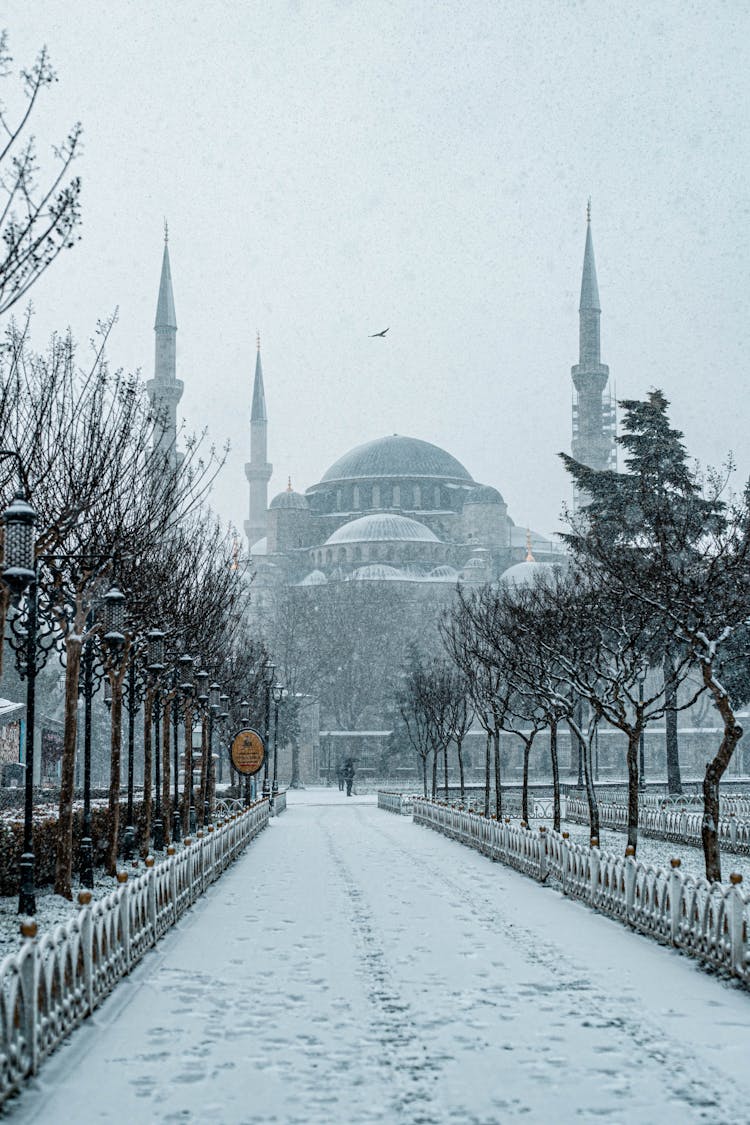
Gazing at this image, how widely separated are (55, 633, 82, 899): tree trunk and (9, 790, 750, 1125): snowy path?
1.79 m

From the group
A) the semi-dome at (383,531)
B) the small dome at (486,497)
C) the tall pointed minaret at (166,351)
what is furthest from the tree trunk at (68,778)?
the small dome at (486,497)

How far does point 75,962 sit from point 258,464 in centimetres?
11432

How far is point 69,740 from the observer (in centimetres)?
1447

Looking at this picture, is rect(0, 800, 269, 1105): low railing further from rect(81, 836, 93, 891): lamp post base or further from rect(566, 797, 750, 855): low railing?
rect(566, 797, 750, 855): low railing

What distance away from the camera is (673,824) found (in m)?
26.6

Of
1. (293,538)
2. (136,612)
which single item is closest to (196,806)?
(136,612)

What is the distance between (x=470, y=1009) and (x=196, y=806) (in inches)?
822

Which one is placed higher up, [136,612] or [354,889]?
[136,612]

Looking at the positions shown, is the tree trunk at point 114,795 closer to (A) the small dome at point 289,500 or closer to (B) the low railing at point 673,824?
(B) the low railing at point 673,824

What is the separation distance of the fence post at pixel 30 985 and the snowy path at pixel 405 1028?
0.22 meters

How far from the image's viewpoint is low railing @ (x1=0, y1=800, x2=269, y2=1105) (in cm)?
678

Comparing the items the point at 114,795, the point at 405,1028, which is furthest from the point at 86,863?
the point at 405,1028

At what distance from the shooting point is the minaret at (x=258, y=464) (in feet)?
396

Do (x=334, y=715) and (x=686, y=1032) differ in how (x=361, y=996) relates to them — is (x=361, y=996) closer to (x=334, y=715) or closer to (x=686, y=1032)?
(x=686, y=1032)
